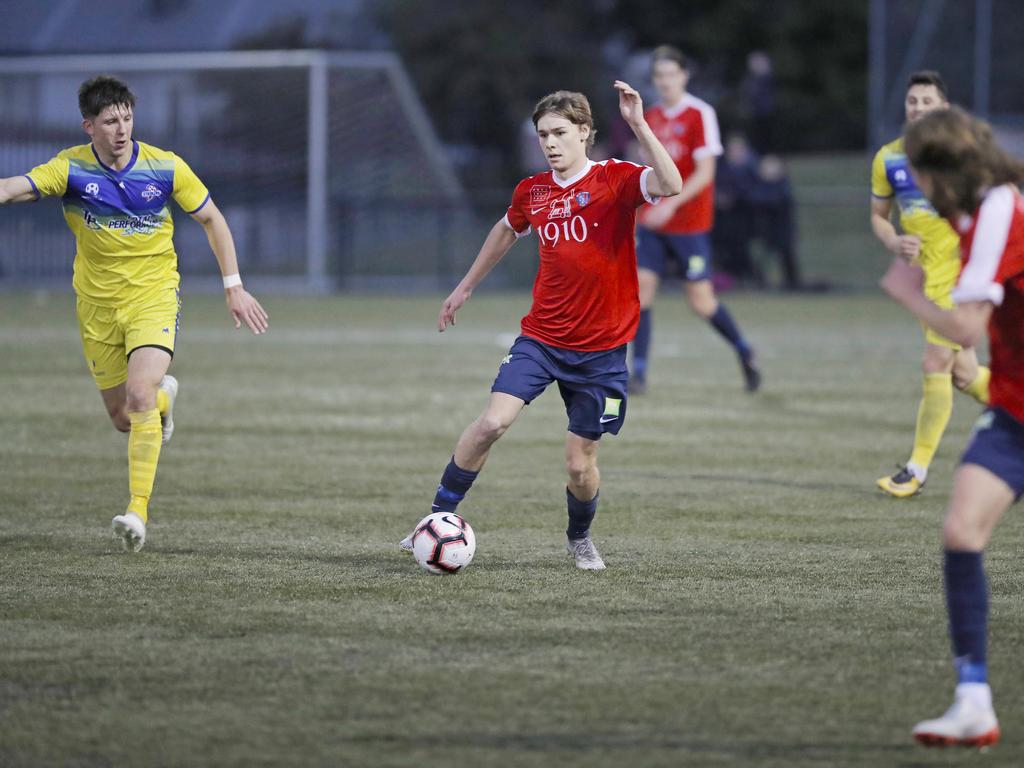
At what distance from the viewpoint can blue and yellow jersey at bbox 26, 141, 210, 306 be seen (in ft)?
24.4

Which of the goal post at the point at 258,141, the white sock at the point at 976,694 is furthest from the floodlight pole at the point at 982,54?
the white sock at the point at 976,694

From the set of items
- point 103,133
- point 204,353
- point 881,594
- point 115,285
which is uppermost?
point 103,133

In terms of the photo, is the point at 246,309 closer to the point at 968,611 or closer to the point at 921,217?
the point at 921,217

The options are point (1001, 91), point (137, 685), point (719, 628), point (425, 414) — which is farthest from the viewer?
point (1001, 91)

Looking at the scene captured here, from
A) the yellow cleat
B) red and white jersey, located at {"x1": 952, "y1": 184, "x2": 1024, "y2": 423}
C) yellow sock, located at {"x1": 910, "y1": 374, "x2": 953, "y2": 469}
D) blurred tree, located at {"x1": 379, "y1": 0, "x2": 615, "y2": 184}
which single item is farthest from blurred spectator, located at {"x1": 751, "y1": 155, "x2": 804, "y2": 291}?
red and white jersey, located at {"x1": 952, "y1": 184, "x2": 1024, "y2": 423}

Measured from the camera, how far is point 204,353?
53.4ft

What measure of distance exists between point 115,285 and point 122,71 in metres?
21.4

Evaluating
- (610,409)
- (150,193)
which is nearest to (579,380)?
(610,409)

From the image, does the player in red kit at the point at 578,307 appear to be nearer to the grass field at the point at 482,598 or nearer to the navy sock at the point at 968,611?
the grass field at the point at 482,598

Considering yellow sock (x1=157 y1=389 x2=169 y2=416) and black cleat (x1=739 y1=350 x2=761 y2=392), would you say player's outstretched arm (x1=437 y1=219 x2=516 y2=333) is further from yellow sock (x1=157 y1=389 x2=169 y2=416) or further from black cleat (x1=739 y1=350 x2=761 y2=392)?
black cleat (x1=739 y1=350 x2=761 y2=392)

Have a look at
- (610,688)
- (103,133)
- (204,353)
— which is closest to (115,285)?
(103,133)

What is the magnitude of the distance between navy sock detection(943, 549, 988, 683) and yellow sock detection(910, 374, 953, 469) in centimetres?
435

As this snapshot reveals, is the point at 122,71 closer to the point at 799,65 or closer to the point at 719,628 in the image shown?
the point at 799,65

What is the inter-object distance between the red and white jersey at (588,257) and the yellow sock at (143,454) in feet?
5.86
